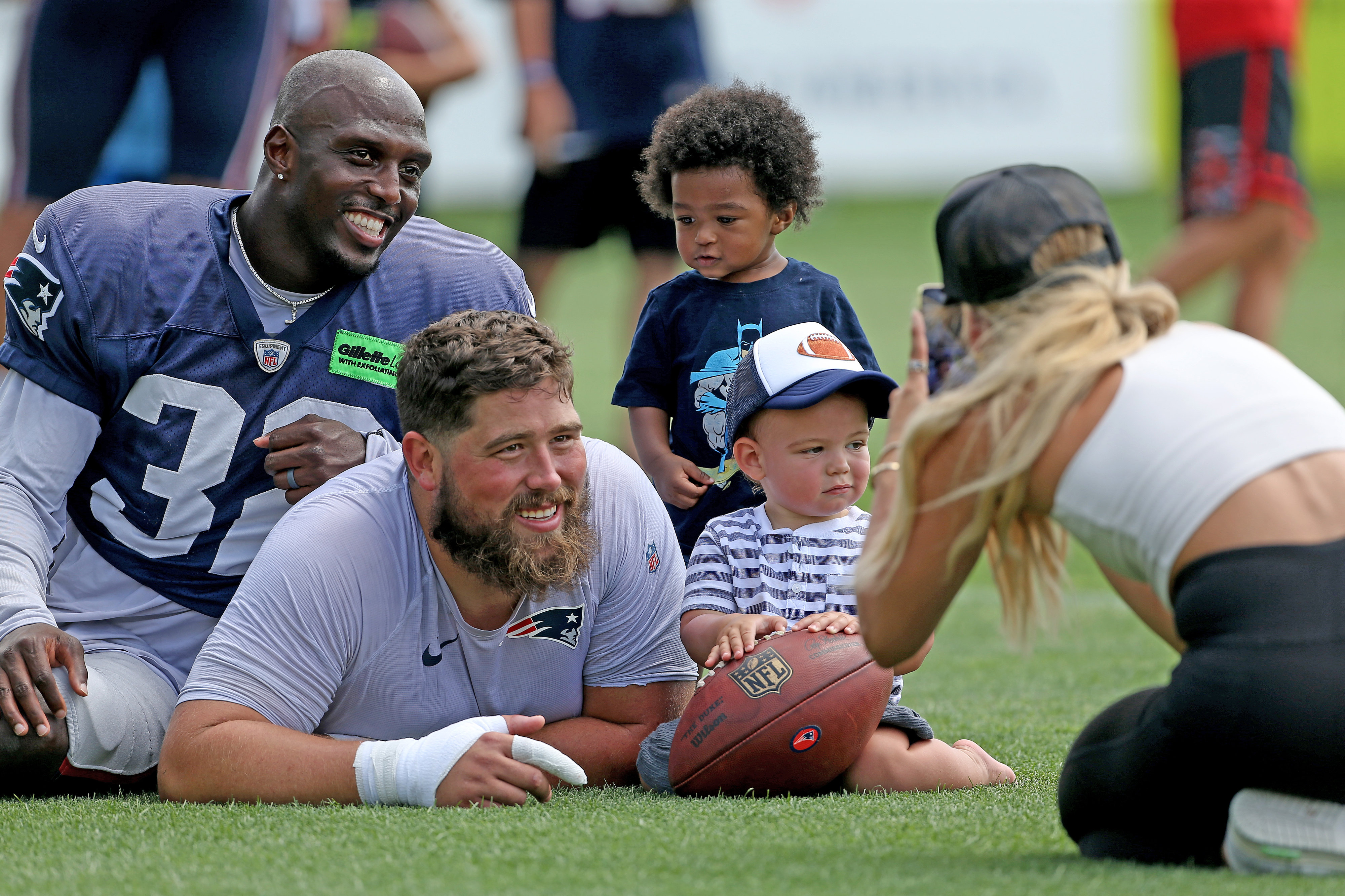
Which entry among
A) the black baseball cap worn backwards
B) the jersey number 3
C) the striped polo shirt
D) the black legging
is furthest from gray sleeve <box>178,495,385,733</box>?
the black legging

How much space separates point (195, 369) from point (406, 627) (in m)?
0.76

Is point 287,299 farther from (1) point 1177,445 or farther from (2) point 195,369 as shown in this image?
(1) point 1177,445

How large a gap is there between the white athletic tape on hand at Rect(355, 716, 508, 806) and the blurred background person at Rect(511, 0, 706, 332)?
319 cm

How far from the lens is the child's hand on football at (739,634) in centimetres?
302

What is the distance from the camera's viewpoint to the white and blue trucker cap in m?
3.18

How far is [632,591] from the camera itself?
127 inches

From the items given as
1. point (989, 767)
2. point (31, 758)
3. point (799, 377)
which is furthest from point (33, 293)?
Result: point (989, 767)

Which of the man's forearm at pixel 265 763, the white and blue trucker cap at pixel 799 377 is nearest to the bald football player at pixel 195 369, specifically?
the man's forearm at pixel 265 763

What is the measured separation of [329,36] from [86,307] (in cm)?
451

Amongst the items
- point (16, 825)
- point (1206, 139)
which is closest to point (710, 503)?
point (16, 825)

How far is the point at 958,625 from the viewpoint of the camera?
5.51 m

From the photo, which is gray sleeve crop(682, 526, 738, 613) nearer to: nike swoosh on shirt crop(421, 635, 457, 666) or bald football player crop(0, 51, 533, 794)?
nike swoosh on shirt crop(421, 635, 457, 666)

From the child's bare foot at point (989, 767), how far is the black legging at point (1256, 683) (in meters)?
0.81

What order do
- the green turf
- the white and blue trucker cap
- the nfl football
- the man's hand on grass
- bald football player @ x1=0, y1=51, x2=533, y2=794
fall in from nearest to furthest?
the green turf
the man's hand on grass
the nfl football
the white and blue trucker cap
bald football player @ x1=0, y1=51, x2=533, y2=794
